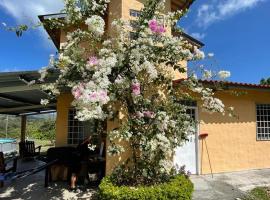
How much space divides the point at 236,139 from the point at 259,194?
11.8 ft

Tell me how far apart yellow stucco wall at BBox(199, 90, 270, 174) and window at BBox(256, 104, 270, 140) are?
0.23 m

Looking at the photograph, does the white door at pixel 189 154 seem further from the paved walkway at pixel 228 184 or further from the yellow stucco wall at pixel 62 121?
the yellow stucco wall at pixel 62 121

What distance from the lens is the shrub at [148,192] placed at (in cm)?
697

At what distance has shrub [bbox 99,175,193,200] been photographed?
6969 mm

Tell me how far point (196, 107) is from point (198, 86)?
129 inches

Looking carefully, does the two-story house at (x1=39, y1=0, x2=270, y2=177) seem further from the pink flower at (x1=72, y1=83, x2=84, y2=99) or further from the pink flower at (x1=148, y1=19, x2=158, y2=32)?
the pink flower at (x1=72, y1=83, x2=84, y2=99)

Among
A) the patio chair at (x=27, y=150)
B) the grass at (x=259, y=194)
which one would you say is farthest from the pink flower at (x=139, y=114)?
the patio chair at (x=27, y=150)

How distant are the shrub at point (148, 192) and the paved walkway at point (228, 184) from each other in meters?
1.12

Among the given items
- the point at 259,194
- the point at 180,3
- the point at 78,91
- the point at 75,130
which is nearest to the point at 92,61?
the point at 78,91

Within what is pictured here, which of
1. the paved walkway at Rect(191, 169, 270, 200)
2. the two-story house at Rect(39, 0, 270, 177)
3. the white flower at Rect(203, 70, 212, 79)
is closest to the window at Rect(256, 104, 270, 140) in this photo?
the two-story house at Rect(39, 0, 270, 177)

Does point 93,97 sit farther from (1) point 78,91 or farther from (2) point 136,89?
(2) point 136,89

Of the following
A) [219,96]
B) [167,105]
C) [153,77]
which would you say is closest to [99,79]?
[153,77]

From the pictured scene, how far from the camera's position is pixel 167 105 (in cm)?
794

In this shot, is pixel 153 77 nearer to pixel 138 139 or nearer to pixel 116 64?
pixel 116 64
